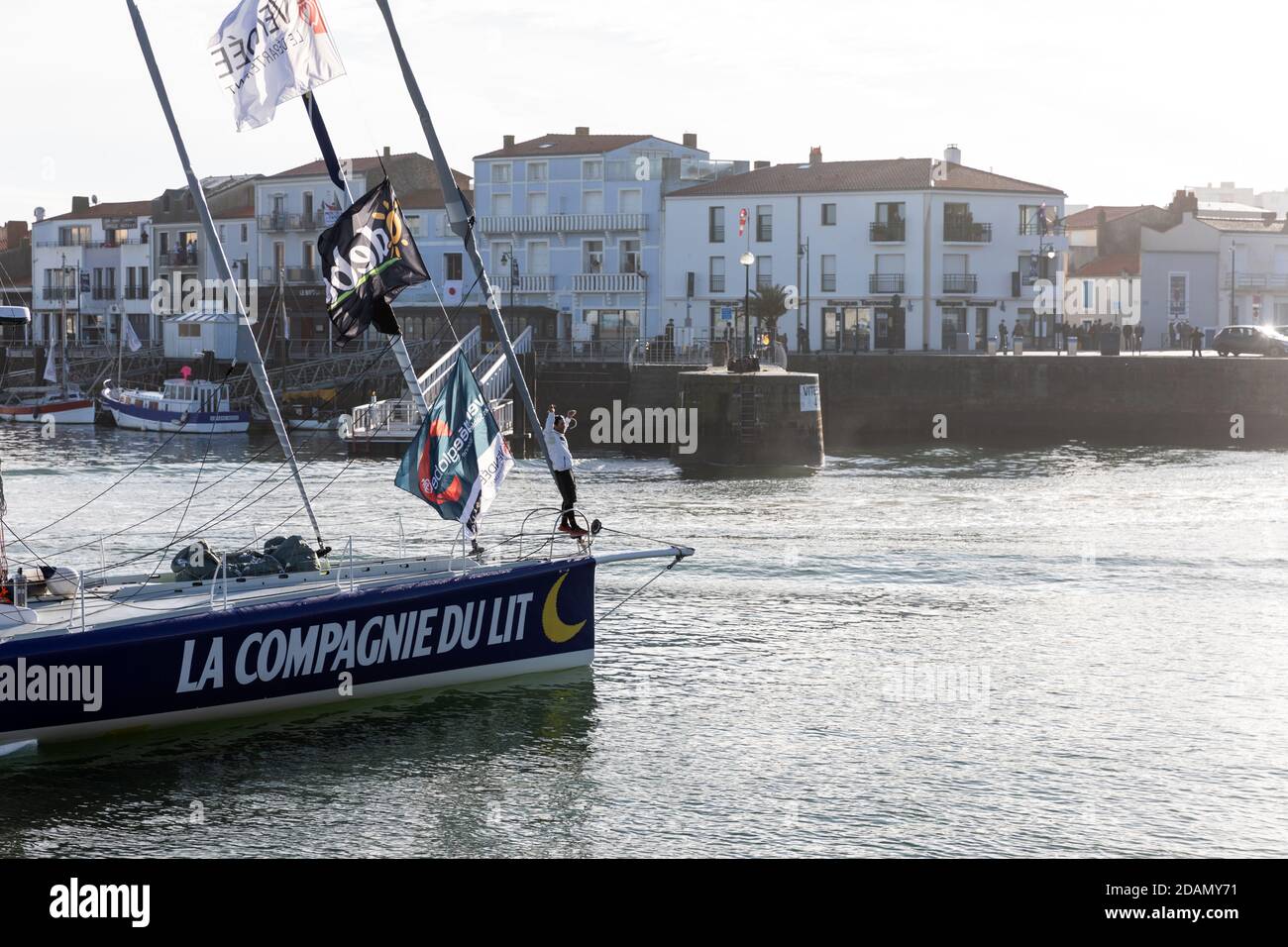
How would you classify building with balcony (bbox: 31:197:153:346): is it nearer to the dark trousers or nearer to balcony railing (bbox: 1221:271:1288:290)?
balcony railing (bbox: 1221:271:1288:290)

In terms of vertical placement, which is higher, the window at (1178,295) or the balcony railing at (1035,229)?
the balcony railing at (1035,229)

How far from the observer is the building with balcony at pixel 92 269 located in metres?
103

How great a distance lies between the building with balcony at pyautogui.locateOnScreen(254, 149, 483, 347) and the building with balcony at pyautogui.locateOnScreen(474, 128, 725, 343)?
10.1 ft

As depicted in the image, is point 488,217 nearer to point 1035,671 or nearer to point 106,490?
point 106,490

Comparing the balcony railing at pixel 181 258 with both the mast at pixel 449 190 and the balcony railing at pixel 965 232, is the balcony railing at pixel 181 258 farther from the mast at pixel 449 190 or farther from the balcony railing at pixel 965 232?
the mast at pixel 449 190

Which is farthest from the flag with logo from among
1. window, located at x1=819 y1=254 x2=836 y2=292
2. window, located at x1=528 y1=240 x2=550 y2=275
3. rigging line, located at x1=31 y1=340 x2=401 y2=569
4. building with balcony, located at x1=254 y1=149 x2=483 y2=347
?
window, located at x1=528 y1=240 x2=550 y2=275

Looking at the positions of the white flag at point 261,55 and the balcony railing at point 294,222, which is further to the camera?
the balcony railing at point 294,222

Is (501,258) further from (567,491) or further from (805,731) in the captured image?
(805,731)

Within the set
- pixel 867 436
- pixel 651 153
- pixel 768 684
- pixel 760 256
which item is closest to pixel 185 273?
pixel 651 153

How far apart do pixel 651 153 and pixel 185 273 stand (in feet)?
107

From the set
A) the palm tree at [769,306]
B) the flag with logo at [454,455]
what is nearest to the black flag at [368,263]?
the flag with logo at [454,455]

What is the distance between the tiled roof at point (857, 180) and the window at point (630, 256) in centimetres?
363

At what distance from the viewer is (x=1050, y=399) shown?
62.7 metres

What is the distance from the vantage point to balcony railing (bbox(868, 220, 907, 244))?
77000mm
